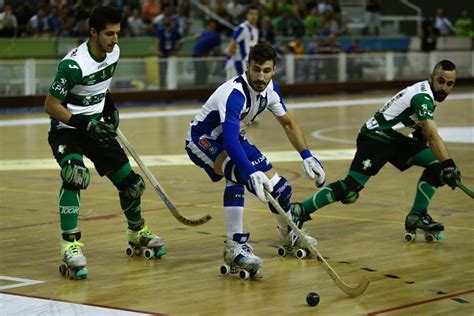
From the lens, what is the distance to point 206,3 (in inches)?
1222

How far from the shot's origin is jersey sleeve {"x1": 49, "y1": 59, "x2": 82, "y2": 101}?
307 inches

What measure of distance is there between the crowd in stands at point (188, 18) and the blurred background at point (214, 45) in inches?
1.1

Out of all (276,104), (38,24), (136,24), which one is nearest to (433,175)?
(276,104)

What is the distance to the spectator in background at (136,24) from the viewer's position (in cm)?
2705

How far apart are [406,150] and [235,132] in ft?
7.27

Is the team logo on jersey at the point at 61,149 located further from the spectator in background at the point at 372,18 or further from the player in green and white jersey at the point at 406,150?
the spectator in background at the point at 372,18

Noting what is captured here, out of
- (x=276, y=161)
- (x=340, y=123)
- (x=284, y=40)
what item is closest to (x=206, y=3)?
(x=284, y=40)

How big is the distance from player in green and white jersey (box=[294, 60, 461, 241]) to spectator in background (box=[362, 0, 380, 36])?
2505 cm

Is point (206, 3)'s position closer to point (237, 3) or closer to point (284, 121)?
point (237, 3)

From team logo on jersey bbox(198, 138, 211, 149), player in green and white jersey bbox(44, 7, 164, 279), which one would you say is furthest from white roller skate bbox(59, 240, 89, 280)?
team logo on jersey bbox(198, 138, 211, 149)

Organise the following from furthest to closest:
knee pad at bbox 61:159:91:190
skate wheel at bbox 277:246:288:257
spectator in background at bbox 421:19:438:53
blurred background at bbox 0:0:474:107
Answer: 1. spectator in background at bbox 421:19:438:53
2. blurred background at bbox 0:0:474:107
3. skate wheel at bbox 277:246:288:257
4. knee pad at bbox 61:159:91:190

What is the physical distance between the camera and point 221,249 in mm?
8773

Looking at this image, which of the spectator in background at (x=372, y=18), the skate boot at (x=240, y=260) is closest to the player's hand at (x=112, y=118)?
the skate boot at (x=240, y=260)

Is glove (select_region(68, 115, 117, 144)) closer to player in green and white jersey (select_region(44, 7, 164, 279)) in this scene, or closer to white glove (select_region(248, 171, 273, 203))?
player in green and white jersey (select_region(44, 7, 164, 279))
